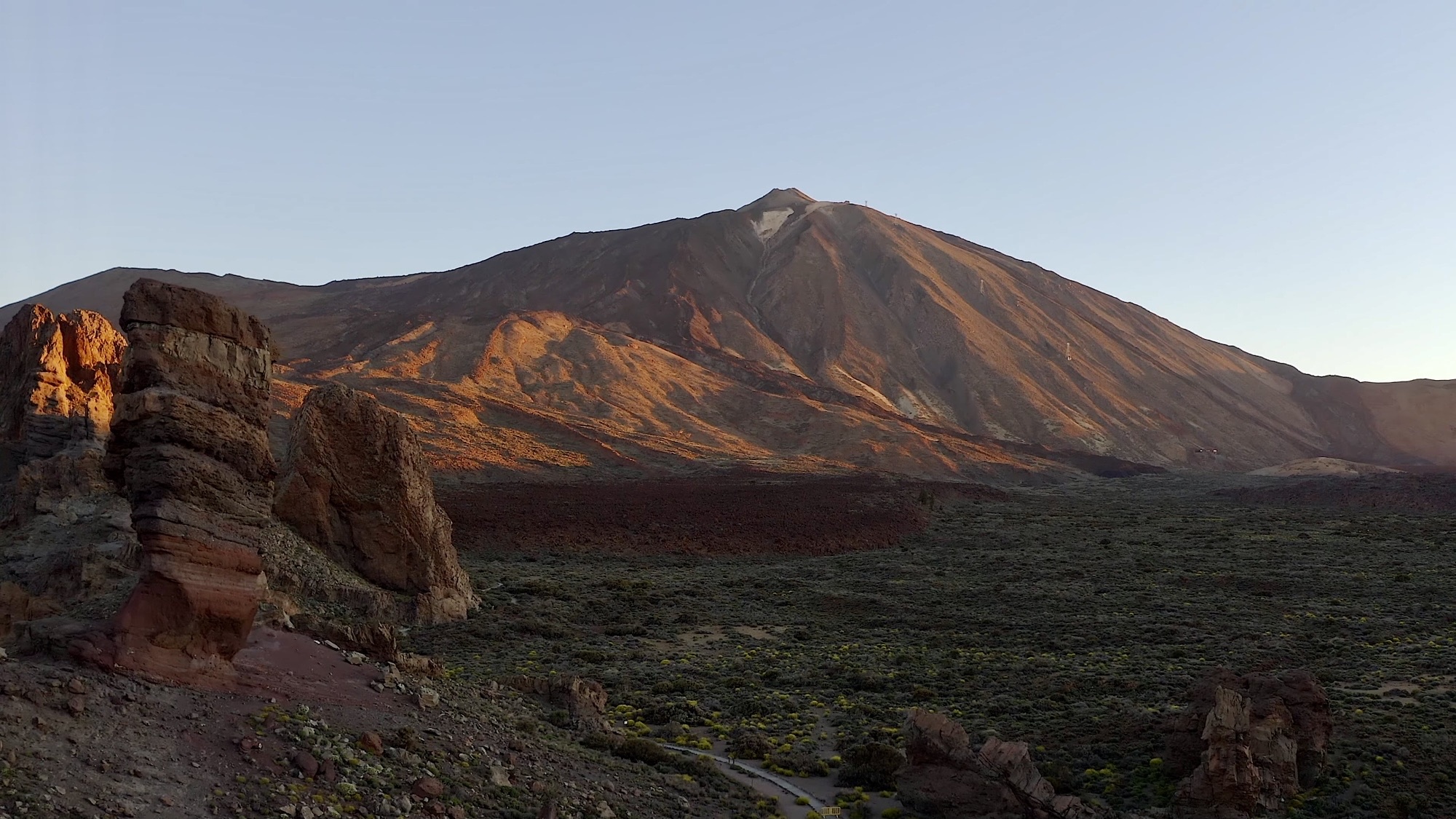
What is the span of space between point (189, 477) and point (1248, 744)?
1648cm

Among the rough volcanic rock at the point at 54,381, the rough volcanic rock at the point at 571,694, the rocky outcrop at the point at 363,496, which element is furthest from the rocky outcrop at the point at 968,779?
the rough volcanic rock at the point at 54,381

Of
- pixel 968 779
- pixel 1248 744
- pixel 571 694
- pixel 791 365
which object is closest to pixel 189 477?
pixel 571 694

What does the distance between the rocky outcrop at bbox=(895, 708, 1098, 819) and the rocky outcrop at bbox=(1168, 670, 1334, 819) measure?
201cm

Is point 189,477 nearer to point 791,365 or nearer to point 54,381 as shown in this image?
point 54,381

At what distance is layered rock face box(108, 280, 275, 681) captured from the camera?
14156mm

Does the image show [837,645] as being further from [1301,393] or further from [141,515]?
[1301,393]

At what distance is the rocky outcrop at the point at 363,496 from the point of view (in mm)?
30734

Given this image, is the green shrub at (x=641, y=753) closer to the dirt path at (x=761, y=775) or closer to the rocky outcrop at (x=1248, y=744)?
the dirt path at (x=761, y=775)

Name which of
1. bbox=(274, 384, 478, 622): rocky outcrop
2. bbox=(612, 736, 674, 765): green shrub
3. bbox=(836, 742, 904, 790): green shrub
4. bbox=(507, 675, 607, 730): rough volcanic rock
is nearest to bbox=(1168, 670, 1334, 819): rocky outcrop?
bbox=(836, 742, 904, 790): green shrub

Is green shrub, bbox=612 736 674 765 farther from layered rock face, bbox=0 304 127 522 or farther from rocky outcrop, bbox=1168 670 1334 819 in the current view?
layered rock face, bbox=0 304 127 522

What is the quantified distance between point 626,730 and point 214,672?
31.1ft

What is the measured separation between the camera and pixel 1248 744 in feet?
58.7

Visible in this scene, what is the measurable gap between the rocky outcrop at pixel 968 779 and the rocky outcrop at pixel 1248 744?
6.60 ft

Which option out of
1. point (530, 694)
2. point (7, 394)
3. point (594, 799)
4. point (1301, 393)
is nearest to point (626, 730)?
point (530, 694)
